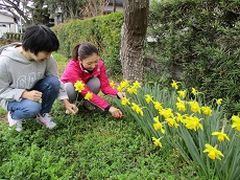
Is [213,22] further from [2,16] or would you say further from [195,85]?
[2,16]

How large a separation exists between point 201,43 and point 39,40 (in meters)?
2.57

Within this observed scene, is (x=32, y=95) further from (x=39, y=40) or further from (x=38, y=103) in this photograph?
(x=39, y=40)

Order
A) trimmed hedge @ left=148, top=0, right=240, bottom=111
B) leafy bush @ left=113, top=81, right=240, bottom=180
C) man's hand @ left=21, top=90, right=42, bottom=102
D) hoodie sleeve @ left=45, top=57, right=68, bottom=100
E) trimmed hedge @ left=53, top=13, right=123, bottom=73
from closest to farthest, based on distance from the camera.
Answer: leafy bush @ left=113, top=81, right=240, bottom=180, man's hand @ left=21, top=90, right=42, bottom=102, hoodie sleeve @ left=45, top=57, right=68, bottom=100, trimmed hedge @ left=148, top=0, right=240, bottom=111, trimmed hedge @ left=53, top=13, right=123, bottom=73

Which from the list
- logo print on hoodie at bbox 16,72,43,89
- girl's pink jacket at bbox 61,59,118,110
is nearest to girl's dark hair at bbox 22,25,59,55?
logo print on hoodie at bbox 16,72,43,89

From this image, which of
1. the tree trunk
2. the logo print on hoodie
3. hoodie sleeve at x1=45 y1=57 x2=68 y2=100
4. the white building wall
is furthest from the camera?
the white building wall

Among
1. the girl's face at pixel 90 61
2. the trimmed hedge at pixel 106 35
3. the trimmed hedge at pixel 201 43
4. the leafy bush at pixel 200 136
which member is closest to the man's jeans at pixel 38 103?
the girl's face at pixel 90 61

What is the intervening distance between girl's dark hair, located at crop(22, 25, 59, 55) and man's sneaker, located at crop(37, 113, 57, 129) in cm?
76

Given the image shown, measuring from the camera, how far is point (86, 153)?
300cm

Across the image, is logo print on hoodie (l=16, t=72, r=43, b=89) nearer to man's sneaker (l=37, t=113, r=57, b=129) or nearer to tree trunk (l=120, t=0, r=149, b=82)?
man's sneaker (l=37, t=113, r=57, b=129)

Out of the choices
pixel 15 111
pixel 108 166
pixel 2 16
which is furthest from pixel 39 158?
pixel 2 16

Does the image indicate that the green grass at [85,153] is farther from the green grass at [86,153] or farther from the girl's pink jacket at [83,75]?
the girl's pink jacket at [83,75]

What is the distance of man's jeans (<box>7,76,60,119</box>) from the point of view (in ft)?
11.1

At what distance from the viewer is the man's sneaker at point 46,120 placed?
3.56 m

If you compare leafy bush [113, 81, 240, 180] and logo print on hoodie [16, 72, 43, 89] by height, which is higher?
logo print on hoodie [16, 72, 43, 89]
